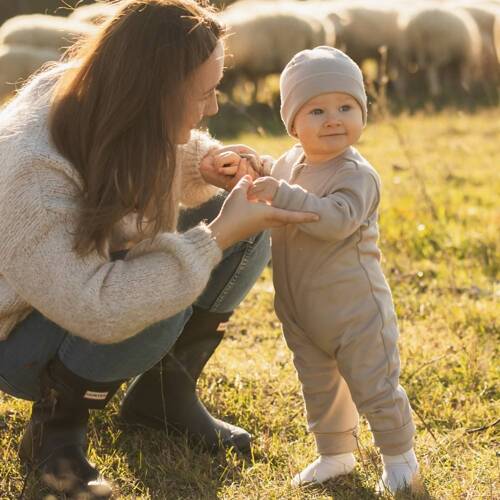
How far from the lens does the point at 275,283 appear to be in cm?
242

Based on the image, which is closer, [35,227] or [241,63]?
[35,227]

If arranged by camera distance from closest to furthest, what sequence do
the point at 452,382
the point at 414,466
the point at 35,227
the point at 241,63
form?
the point at 35,227 < the point at 414,466 < the point at 452,382 < the point at 241,63

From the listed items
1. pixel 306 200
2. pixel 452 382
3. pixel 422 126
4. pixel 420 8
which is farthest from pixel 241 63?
pixel 306 200

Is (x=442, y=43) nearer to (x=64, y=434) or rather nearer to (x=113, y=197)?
(x=64, y=434)

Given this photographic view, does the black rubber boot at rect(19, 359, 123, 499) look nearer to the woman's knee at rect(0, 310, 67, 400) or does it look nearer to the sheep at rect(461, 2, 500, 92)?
the woman's knee at rect(0, 310, 67, 400)

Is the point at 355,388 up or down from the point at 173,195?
down

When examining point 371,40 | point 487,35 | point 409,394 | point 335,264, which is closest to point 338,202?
point 335,264

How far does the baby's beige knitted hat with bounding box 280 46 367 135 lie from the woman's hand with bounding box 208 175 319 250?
23 cm

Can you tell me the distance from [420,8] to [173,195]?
31.1 ft

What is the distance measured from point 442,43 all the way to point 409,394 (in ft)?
28.6

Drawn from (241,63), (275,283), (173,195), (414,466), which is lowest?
(241,63)

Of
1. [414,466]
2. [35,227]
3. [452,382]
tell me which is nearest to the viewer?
[35,227]

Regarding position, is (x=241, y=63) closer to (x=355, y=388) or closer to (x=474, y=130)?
(x=474, y=130)

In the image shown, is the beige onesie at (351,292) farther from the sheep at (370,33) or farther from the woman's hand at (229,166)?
the sheep at (370,33)
